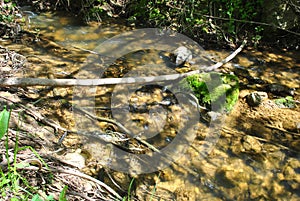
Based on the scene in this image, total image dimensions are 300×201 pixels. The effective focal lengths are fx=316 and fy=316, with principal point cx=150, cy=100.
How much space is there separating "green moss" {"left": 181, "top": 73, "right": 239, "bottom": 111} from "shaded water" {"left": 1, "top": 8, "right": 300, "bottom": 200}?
0.17 metres

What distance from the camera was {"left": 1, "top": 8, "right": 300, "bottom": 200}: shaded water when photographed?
11.2 feet

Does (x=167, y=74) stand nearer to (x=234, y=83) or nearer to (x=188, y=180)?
(x=234, y=83)

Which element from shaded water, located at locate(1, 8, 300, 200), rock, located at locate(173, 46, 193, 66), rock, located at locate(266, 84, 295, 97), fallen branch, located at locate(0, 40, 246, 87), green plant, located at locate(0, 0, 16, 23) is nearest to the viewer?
shaded water, located at locate(1, 8, 300, 200)

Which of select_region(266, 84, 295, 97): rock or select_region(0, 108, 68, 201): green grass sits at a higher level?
select_region(0, 108, 68, 201): green grass

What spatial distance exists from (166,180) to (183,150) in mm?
569

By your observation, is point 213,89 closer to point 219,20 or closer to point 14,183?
point 219,20

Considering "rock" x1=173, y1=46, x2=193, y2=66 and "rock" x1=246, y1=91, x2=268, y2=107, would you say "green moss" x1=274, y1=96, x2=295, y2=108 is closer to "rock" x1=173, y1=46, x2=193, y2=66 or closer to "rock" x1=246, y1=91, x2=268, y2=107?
"rock" x1=246, y1=91, x2=268, y2=107

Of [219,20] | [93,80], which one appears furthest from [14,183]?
[219,20]

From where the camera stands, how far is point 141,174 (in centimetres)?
341

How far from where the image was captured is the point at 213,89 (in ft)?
15.8

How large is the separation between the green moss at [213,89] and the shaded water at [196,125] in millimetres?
173

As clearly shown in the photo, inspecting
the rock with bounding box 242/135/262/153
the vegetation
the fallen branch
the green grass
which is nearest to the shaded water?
the rock with bounding box 242/135/262/153

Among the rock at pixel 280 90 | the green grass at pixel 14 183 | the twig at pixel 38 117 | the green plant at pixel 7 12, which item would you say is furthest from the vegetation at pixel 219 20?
the green grass at pixel 14 183

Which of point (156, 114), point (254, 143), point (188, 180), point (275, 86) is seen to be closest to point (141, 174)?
point (188, 180)
